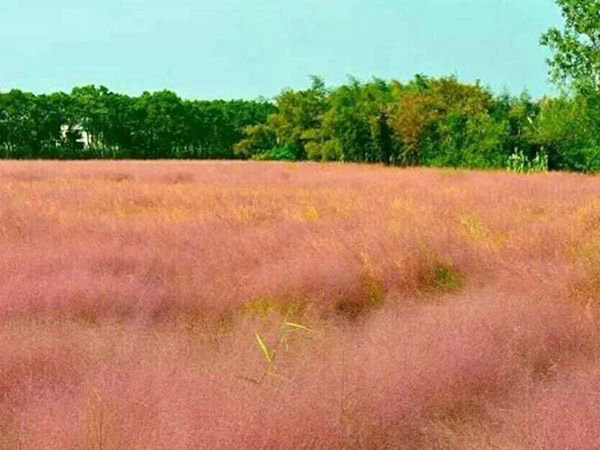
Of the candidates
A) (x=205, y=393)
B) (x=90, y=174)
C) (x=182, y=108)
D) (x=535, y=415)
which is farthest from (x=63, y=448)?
(x=182, y=108)

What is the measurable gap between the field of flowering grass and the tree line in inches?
577

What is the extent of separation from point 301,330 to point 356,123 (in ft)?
103

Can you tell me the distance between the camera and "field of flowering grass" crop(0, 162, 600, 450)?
2.95 m

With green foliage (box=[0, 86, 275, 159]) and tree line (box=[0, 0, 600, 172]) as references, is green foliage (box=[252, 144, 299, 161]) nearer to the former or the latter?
tree line (box=[0, 0, 600, 172])

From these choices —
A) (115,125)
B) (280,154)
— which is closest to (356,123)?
(280,154)

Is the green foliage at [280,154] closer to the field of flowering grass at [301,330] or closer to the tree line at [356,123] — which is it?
the tree line at [356,123]

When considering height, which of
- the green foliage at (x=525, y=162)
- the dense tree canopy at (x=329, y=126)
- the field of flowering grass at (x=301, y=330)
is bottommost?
the field of flowering grass at (x=301, y=330)

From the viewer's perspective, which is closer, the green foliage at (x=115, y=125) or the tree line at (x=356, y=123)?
the tree line at (x=356, y=123)

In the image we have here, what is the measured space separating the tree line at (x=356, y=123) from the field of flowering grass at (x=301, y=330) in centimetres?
1467

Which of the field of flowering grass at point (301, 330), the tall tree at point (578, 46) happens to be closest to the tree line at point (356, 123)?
the tall tree at point (578, 46)

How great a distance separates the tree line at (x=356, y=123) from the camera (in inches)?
875

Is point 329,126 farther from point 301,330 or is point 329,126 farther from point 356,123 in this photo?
point 301,330

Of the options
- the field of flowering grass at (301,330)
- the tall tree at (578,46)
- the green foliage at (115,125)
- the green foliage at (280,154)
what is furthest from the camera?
the green foliage at (115,125)

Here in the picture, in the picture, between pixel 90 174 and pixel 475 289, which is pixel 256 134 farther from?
pixel 475 289
